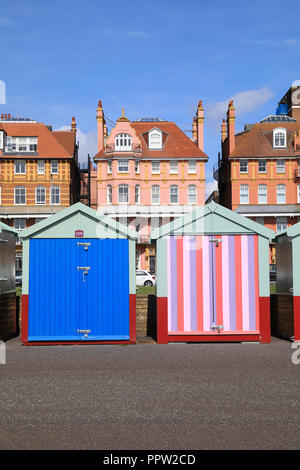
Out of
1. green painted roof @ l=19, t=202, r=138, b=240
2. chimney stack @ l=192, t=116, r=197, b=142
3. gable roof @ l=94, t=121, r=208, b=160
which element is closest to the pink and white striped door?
green painted roof @ l=19, t=202, r=138, b=240

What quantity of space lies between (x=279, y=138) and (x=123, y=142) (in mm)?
15509

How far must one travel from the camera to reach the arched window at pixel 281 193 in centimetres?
5603

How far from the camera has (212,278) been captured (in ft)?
45.2

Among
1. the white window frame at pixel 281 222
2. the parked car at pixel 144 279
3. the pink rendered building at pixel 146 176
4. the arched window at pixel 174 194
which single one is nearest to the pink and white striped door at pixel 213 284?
the parked car at pixel 144 279

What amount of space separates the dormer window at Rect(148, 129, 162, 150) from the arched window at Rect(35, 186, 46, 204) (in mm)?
11228

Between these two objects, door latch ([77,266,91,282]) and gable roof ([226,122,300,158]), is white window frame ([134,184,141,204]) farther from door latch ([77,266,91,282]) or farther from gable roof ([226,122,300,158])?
door latch ([77,266,91,282])

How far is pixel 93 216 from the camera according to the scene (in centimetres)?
1384

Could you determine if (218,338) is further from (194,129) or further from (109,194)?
(194,129)

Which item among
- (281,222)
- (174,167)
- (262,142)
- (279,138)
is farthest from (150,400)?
(279,138)

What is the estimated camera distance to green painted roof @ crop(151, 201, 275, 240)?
45.6 ft

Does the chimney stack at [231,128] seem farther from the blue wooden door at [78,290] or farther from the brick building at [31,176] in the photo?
the blue wooden door at [78,290]

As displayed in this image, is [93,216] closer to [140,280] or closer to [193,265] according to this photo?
[193,265]
